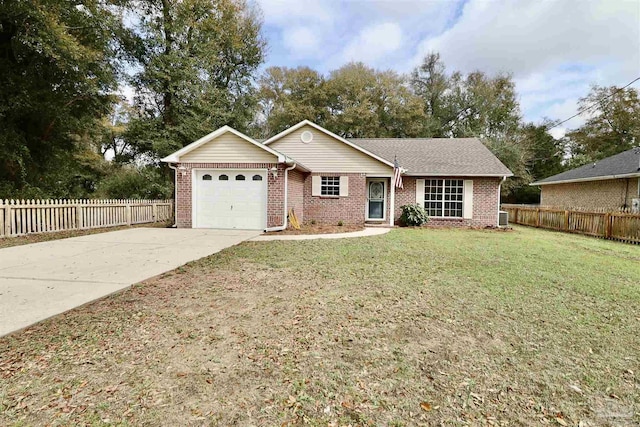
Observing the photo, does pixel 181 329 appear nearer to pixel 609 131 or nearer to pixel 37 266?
pixel 37 266

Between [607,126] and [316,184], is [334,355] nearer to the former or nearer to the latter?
[316,184]

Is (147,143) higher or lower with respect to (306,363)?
higher

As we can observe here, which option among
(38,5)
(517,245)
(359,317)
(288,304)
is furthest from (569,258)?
(38,5)

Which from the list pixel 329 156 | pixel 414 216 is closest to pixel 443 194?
pixel 414 216

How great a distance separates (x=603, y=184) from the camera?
62.1 ft

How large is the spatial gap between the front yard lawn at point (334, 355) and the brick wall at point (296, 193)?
7605 mm

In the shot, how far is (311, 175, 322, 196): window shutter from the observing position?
15.0 metres

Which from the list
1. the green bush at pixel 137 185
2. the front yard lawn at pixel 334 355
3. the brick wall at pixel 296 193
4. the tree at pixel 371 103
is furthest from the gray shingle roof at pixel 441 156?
the tree at pixel 371 103

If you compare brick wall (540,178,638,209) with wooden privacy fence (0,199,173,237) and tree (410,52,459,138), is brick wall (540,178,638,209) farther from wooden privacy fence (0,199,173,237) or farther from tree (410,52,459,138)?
wooden privacy fence (0,199,173,237)

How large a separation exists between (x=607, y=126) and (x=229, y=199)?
1604 inches

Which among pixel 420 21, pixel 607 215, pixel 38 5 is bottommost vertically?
pixel 607 215

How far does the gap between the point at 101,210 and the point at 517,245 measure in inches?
561

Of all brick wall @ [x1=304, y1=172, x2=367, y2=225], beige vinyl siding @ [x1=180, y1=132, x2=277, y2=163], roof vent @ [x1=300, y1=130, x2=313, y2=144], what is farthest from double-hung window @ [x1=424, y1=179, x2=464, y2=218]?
beige vinyl siding @ [x1=180, y1=132, x2=277, y2=163]

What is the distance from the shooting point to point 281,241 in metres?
9.71
